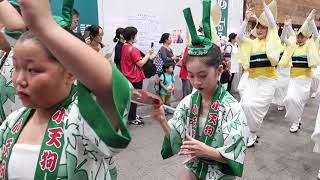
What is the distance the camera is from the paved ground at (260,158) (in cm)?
315

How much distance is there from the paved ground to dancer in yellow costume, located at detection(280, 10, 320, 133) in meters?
0.30

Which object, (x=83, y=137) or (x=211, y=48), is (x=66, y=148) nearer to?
(x=83, y=137)

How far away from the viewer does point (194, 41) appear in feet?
5.66

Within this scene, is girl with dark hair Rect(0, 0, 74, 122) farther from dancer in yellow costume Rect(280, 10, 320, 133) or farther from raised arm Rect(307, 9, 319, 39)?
raised arm Rect(307, 9, 319, 39)

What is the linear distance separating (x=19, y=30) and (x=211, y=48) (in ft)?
3.03

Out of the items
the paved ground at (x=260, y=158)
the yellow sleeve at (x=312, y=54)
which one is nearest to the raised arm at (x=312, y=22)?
the yellow sleeve at (x=312, y=54)

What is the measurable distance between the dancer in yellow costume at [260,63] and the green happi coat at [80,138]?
10.3 feet

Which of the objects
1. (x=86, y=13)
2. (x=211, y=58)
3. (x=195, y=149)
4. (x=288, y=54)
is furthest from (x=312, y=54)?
(x=195, y=149)

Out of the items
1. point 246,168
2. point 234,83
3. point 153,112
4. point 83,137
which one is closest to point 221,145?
point 153,112

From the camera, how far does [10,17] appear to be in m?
1.16

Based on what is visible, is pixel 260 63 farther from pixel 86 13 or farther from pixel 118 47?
pixel 86 13

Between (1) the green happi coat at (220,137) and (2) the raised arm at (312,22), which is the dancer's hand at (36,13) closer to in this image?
(1) the green happi coat at (220,137)

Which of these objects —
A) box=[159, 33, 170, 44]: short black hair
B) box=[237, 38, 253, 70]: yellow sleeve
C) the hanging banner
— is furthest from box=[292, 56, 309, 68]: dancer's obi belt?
the hanging banner

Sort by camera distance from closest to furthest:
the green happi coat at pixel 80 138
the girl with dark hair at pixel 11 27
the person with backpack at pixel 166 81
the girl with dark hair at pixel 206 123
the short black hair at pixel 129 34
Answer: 1. the green happi coat at pixel 80 138
2. the girl with dark hair at pixel 11 27
3. the girl with dark hair at pixel 206 123
4. the short black hair at pixel 129 34
5. the person with backpack at pixel 166 81
